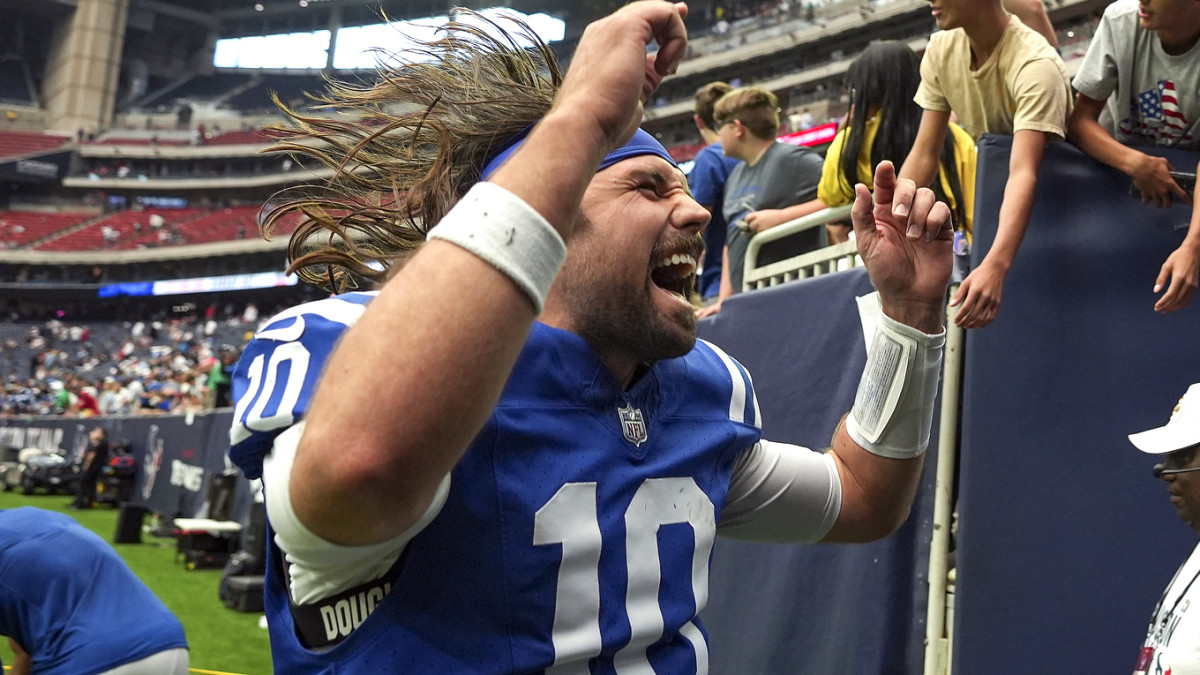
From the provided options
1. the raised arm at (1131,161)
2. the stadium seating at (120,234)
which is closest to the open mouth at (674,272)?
the raised arm at (1131,161)

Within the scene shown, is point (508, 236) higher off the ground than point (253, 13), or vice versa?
point (253, 13)

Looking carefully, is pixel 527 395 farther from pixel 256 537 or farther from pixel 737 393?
pixel 256 537

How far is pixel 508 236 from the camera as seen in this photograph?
99 cm

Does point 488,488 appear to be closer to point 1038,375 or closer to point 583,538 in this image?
point 583,538

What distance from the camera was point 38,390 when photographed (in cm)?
2738

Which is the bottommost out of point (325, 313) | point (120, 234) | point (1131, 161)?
point (325, 313)

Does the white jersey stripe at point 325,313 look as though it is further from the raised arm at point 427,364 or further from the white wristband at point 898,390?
the white wristband at point 898,390

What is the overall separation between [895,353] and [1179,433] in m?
1.04

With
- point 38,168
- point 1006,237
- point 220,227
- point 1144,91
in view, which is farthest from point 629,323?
point 38,168

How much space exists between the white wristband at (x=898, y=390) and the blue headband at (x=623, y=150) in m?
0.49

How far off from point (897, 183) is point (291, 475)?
1.12 m

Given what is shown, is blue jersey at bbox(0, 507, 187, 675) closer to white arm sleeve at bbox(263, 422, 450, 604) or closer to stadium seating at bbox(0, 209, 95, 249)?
white arm sleeve at bbox(263, 422, 450, 604)

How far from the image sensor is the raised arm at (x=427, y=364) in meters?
0.93

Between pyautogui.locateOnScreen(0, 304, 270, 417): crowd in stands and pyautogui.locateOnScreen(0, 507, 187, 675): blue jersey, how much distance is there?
1718cm
